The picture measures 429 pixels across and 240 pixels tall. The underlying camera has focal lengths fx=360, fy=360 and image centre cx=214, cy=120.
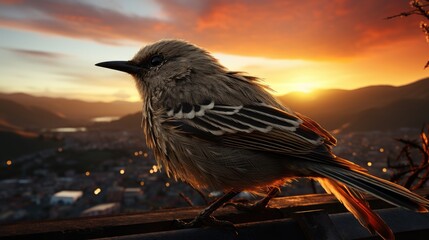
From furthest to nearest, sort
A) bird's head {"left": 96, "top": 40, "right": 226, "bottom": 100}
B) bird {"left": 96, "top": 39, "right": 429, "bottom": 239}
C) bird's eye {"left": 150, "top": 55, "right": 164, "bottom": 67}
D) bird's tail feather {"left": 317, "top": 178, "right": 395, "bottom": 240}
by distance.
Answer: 1. bird's eye {"left": 150, "top": 55, "right": 164, "bottom": 67}
2. bird's head {"left": 96, "top": 40, "right": 226, "bottom": 100}
3. bird {"left": 96, "top": 39, "right": 429, "bottom": 239}
4. bird's tail feather {"left": 317, "top": 178, "right": 395, "bottom": 240}

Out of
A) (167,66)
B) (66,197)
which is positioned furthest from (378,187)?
(66,197)

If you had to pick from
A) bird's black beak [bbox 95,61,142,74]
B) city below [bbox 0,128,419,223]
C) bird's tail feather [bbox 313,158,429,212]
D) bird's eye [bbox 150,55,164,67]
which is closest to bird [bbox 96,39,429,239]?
bird's tail feather [bbox 313,158,429,212]


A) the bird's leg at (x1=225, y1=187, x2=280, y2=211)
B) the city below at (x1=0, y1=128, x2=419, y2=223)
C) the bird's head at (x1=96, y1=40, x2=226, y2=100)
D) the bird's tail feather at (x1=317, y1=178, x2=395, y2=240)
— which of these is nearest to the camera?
the bird's tail feather at (x1=317, y1=178, x2=395, y2=240)

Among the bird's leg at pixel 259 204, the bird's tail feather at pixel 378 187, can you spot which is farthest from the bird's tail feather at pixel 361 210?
the bird's leg at pixel 259 204

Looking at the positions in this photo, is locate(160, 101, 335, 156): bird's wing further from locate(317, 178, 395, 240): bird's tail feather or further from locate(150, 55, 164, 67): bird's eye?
locate(150, 55, 164, 67): bird's eye

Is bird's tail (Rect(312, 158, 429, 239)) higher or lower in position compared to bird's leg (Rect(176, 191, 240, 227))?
higher

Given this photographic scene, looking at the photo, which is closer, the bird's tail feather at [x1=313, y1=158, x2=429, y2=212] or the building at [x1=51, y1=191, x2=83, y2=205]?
the bird's tail feather at [x1=313, y1=158, x2=429, y2=212]

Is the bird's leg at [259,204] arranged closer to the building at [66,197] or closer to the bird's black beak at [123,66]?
the bird's black beak at [123,66]
